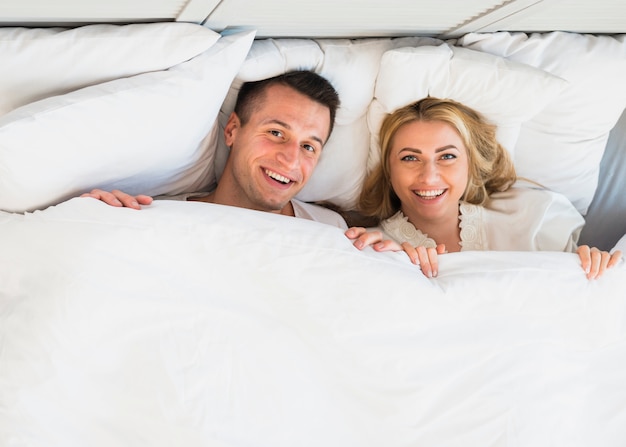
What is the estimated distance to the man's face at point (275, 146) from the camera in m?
1.50

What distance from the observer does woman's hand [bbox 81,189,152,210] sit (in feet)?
4.09

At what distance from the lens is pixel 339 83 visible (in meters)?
1.54

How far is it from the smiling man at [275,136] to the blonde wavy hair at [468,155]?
185 millimetres

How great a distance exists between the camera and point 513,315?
1292 mm

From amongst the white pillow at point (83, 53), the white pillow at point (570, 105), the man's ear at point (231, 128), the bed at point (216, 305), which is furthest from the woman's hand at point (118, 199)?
the white pillow at point (570, 105)

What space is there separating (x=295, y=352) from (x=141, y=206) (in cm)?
41

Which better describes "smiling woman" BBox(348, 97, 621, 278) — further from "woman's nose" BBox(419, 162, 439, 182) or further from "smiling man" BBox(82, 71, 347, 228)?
"smiling man" BBox(82, 71, 347, 228)

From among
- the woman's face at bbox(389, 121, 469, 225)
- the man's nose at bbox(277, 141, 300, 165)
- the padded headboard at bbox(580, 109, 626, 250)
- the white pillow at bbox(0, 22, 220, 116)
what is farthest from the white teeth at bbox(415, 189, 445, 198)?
the white pillow at bbox(0, 22, 220, 116)

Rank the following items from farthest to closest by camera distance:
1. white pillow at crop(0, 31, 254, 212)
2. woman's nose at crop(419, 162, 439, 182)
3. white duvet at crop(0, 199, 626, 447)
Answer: woman's nose at crop(419, 162, 439, 182) < white pillow at crop(0, 31, 254, 212) < white duvet at crop(0, 199, 626, 447)

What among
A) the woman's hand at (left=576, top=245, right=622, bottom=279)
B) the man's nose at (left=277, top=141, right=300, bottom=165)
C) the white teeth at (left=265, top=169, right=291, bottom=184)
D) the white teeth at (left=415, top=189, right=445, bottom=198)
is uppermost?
the man's nose at (left=277, top=141, right=300, bottom=165)

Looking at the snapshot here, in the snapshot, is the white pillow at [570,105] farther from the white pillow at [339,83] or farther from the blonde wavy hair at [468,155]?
the white pillow at [339,83]

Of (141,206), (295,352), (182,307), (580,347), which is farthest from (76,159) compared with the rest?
(580,347)

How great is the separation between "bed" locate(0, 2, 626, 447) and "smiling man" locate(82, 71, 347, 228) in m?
0.05

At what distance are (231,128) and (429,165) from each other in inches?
19.1
